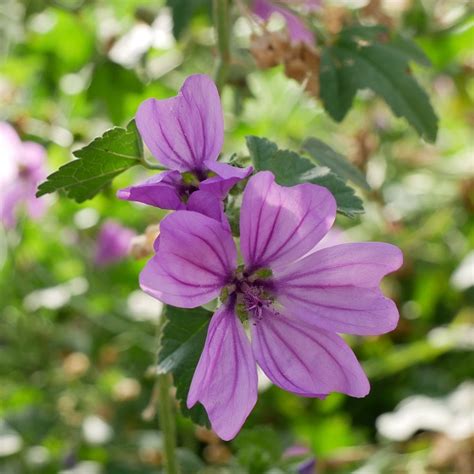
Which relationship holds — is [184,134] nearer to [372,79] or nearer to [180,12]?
[372,79]

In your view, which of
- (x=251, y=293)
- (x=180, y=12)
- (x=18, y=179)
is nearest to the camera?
(x=251, y=293)

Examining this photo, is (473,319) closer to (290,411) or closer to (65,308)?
(290,411)

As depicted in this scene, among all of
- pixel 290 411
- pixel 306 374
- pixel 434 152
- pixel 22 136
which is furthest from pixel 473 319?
pixel 306 374

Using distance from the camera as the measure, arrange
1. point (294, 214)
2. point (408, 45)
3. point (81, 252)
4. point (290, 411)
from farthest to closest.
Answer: point (81, 252)
point (290, 411)
point (408, 45)
point (294, 214)

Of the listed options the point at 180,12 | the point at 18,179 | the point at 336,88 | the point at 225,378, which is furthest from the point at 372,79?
the point at 18,179

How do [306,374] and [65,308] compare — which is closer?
[306,374]

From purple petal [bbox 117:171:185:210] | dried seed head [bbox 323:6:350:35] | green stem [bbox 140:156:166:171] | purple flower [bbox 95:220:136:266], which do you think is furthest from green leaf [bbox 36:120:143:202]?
purple flower [bbox 95:220:136:266]

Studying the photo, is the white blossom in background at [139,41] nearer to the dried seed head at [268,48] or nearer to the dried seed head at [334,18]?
the dried seed head at [334,18]
